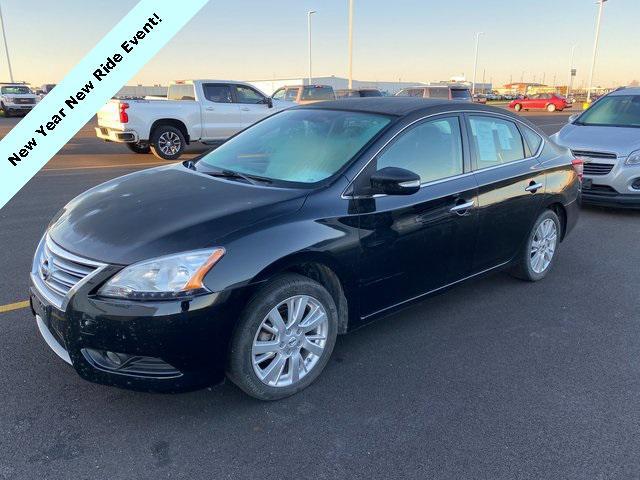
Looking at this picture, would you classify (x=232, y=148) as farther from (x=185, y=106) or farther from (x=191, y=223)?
(x=185, y=106)

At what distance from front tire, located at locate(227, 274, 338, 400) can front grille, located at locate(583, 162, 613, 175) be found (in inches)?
233

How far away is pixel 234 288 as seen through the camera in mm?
2633

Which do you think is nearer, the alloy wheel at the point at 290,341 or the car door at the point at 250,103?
the alloy wheel at the point at 290,341

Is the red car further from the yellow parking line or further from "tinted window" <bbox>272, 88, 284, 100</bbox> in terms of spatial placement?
the yellow parking line

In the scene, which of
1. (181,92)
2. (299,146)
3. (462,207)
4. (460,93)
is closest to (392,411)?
(462,207)

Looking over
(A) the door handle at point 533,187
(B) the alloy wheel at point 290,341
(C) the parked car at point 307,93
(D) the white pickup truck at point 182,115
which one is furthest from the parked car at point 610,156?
(C) the parked car at point 307,93

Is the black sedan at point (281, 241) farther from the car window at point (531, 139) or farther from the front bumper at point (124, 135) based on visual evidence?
the front bumper at point (124, 135)

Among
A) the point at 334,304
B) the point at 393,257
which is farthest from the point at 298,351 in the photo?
the point at 393,257

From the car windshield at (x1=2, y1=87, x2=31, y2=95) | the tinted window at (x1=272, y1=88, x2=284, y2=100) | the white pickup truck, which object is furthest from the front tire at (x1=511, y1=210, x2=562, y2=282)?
the car windshield at (x1=2, y1=87, x2=31, y2=95)

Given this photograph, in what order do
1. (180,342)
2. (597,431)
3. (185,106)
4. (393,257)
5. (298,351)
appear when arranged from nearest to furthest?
(180,342) → (597,431) → (298,351) → (393,257) → (185,106)

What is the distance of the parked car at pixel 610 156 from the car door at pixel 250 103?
8.01 meters

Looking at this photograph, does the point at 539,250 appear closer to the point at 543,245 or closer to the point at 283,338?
Answer: the point at 543,245

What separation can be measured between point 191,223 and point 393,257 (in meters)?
1.33

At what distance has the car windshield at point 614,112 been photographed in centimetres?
832
